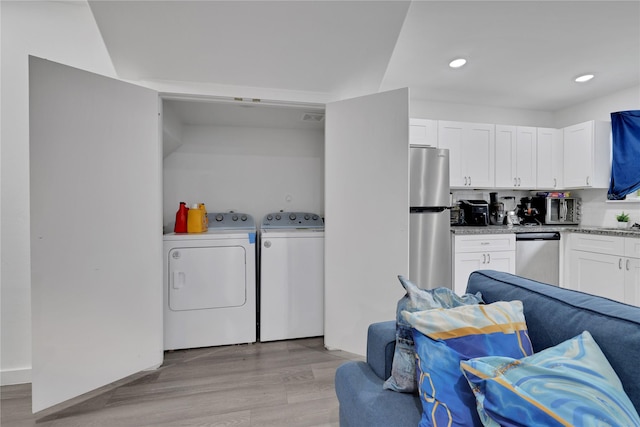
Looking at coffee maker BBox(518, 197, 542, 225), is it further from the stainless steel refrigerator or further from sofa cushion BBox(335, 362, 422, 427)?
sofa cushion BBox(335, 362, 422, 427)

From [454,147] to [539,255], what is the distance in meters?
1.53

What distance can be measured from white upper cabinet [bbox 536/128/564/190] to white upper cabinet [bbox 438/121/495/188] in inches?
26.4

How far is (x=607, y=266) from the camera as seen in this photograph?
268 cm

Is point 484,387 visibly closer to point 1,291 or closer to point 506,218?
point 1,291

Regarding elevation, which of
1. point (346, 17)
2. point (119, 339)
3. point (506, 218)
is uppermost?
point (346, 17)

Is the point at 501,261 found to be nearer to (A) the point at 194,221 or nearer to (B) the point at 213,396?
(B) the point at 213,396

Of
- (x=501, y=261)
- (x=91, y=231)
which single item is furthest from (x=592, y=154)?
(x=91, y=231)

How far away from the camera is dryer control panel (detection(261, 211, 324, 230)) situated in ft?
9.62

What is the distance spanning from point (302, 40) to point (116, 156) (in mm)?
1500

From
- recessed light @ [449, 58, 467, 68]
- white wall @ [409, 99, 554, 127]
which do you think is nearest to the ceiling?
recessed light @ [449, 58, 467, 68]

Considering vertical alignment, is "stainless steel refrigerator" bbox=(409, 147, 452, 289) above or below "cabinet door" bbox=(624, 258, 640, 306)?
above

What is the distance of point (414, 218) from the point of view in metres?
2.58

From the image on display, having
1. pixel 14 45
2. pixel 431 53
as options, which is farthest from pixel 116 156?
Result: pixel 431 53

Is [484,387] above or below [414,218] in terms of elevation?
below
